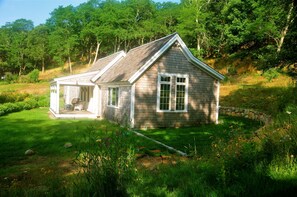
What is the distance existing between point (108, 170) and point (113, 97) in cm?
1364

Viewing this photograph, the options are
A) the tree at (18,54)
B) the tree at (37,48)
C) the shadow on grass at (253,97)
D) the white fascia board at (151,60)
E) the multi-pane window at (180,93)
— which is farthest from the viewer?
the tree at (37,48)

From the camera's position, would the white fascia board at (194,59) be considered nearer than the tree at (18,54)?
Yes

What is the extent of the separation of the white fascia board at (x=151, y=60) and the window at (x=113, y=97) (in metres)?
2.83

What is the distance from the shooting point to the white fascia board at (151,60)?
48.2ft

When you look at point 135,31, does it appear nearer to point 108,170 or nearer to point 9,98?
point 9,98

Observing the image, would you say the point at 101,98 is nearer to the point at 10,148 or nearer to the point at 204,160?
the point at 10,148

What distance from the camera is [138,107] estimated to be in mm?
15055

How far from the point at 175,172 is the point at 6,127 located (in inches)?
473

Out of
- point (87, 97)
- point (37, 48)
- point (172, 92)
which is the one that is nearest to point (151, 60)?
point (172, 92)

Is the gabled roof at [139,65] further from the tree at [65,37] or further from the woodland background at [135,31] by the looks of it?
the tree at [65,37]

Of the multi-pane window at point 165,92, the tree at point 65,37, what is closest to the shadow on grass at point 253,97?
the multi-pane window at point 165,92

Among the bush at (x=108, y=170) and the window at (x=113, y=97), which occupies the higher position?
the window at (x=113, y=97)

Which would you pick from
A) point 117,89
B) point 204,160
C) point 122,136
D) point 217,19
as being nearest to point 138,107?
point 117,89

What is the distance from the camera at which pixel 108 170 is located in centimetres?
462
